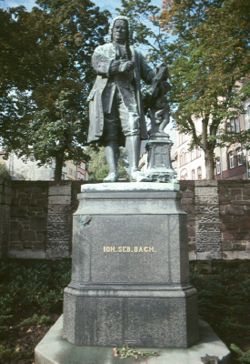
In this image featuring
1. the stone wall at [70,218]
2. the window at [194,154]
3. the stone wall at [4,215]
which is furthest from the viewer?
the window at [194,154]

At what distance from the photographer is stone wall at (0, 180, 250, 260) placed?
12180mm

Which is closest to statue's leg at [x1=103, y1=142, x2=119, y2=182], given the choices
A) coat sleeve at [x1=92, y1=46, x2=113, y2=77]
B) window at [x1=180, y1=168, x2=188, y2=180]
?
coat sleeve at [x1=92, y1=46, x2=113, y2=77]

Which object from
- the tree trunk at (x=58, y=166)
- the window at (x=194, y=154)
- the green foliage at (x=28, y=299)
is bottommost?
the green foliage at (x=28, y=299)

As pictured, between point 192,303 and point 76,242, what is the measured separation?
1471 mm

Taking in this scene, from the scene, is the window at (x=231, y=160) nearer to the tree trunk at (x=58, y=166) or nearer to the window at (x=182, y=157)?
the window at (x=182, y=157)

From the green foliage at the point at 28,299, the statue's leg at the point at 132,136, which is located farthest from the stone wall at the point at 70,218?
the statue's leg at the point at 132,136

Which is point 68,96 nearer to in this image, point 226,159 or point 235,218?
point 235,218

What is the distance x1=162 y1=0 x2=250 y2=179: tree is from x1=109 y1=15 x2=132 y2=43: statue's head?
6.11m

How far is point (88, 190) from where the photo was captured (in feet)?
15.0

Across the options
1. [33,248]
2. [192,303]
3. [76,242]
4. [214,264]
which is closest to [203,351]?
[192,303]

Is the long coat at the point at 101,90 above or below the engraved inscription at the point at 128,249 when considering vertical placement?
above

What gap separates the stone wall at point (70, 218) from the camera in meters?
12.2

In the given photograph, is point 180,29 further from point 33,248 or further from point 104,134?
point 104,134

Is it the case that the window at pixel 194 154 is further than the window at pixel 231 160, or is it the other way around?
the window at pixel 194 154
